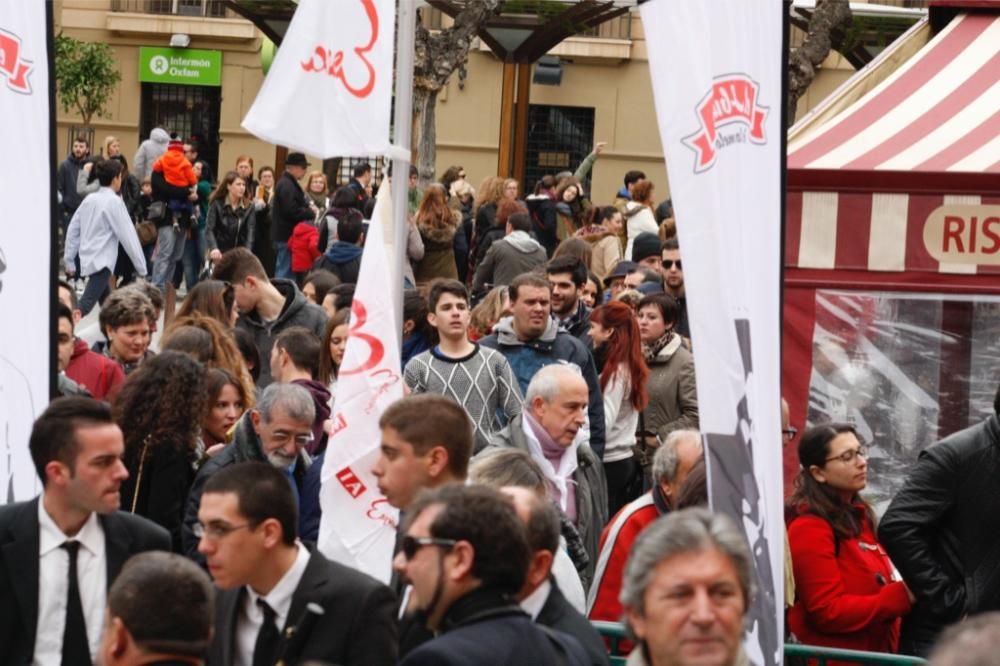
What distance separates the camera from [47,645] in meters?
4.95

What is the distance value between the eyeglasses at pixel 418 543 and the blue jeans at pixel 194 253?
16.7 meters

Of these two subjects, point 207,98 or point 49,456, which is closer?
point 49,456

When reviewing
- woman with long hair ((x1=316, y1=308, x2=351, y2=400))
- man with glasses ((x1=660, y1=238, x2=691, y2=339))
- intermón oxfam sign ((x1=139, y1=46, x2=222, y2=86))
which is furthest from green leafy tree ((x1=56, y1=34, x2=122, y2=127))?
woman with long hair ((x1=316, y1=308, x2=351, y2=400))

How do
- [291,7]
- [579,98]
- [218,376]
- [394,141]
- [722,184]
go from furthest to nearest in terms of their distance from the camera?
[579,98] → [291,7] → [218,376] → [394,141] → [722,184]

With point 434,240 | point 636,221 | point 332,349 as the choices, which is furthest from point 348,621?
point 636,221

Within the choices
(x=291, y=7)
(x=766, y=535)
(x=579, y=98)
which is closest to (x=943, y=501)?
(x=766, y=535)

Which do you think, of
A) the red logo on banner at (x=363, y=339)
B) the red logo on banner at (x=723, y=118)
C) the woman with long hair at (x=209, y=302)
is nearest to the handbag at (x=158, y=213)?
the woman with long hair at (x=209, y=302)

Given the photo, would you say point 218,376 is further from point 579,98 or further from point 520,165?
point 579,98

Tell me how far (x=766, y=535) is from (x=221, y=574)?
1.53 m

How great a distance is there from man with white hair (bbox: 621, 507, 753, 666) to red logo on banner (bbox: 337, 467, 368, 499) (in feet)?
7.27

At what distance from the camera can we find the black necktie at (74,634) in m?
4.95

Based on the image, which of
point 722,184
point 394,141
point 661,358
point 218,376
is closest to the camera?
point 722,184

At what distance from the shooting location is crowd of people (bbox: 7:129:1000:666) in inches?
157

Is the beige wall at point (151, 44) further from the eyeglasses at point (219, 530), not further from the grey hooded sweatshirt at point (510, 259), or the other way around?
the eyeglasses at point (219, 530)
